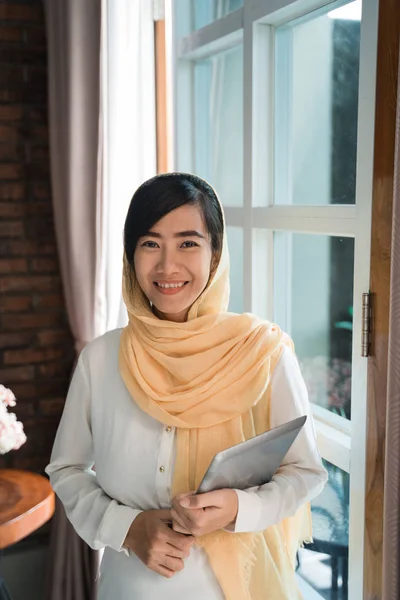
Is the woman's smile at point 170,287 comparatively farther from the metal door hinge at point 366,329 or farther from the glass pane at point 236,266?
the glass pane at point 236,266

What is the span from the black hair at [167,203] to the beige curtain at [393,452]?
341 mm

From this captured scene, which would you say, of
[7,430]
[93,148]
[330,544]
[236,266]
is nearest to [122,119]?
[93,148]

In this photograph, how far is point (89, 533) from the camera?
3.91 ft

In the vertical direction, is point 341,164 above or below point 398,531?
above

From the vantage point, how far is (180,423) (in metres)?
1.17

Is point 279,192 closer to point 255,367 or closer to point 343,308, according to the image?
point 343,308

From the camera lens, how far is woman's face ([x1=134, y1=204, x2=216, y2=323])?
117 cm

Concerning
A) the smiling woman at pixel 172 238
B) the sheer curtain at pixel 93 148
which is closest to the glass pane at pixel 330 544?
the smiling woman at pixel 172 238

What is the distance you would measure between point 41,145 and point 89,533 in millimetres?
1749

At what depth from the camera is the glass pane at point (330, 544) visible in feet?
5.33

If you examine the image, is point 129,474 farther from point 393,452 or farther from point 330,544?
point 330,544

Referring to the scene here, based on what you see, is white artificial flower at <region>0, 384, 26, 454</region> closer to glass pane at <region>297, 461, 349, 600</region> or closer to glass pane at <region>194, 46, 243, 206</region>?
glass pane at <region>297, 461, 349, 600</region>

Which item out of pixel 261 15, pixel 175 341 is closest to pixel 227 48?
pixel 261 15

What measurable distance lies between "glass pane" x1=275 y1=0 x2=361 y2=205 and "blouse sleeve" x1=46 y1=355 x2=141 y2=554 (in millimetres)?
784
